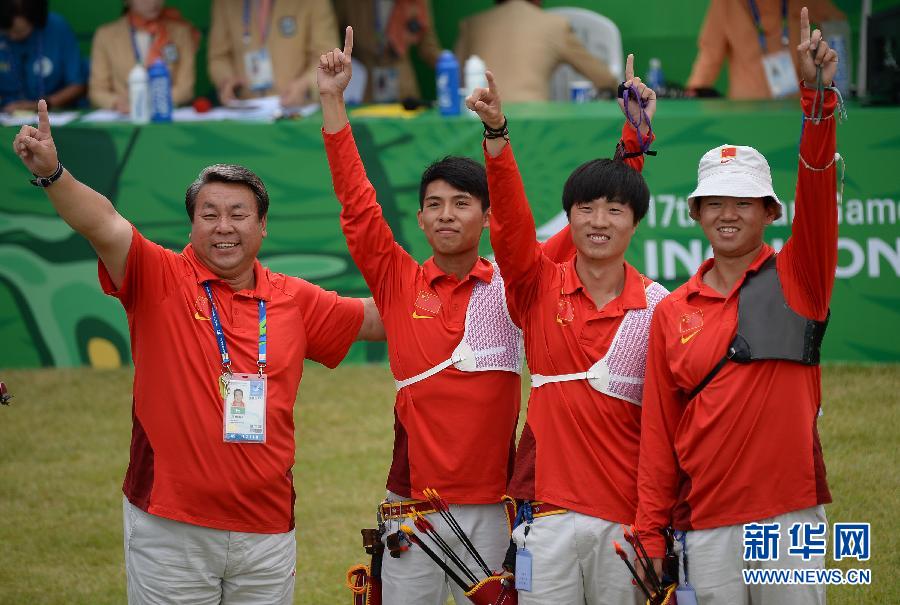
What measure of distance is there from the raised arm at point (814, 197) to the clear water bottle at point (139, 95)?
570 cm

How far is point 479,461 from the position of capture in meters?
4.12

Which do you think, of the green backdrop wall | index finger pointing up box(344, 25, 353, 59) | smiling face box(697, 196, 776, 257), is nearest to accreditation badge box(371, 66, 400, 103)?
the green backdrop wall

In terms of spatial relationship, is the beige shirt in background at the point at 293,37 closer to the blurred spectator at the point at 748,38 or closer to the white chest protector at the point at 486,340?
the blurred spectator at the point at 748,38

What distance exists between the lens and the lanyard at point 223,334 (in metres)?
3.96

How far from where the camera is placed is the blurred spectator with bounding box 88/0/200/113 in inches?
368

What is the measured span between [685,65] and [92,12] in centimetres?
502

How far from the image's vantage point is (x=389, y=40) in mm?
9992

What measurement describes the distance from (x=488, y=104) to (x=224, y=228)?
0.90 meters

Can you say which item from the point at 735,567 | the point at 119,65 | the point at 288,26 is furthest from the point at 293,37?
the point at 735,567

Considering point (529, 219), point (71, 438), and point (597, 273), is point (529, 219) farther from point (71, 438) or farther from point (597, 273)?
point (71, 438)

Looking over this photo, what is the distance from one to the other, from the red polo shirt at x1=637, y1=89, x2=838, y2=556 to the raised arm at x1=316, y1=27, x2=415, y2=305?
1.01 metres

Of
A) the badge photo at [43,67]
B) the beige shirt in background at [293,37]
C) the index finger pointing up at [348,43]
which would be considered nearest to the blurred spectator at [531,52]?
the beige shirt in background at [293,37]

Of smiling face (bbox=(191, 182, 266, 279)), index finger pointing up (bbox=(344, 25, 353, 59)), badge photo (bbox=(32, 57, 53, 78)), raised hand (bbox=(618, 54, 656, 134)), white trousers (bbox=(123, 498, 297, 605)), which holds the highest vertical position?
badge photo (bbox=(32, 57, 53, 78))

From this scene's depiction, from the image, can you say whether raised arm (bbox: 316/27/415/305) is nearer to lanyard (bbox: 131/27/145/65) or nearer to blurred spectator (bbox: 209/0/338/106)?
blurred spectator (bbox: 209/0/338/106)
